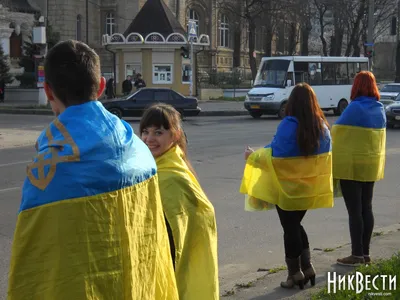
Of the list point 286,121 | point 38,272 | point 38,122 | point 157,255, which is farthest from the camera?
point 38,122

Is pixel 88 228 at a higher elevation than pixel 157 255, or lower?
higher

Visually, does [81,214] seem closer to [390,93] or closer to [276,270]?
[276,270]

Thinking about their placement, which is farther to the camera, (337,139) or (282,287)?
(337,139)

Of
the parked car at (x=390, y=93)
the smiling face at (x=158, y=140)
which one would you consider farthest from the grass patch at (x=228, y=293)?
the parked car at (x=390, y=93)

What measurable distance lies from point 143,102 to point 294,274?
21555 mm

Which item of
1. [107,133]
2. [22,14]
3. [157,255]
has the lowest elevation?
[157,255]

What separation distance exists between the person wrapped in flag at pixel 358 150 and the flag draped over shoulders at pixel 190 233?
3.08 m

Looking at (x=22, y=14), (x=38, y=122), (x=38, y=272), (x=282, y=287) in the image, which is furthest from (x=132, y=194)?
(x=22, y=14)

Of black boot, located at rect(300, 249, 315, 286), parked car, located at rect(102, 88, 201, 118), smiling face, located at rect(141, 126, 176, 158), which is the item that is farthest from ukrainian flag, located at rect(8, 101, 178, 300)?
parked car, located at rect(102, 88, 201, 118)

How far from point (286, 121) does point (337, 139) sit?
1132 millimetres

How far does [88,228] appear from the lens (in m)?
2.18

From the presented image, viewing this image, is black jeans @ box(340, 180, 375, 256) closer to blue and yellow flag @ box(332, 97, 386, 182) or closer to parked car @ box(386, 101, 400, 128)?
blue and yellow flag @ box(332, 97, 386, 182)

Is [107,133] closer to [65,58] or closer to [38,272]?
[65,58]

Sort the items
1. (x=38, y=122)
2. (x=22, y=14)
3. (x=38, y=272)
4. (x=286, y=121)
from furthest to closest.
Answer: (x=22, y=14) → (x=38, y=122) → (x=286, y=121) → (x=38, y=272)
